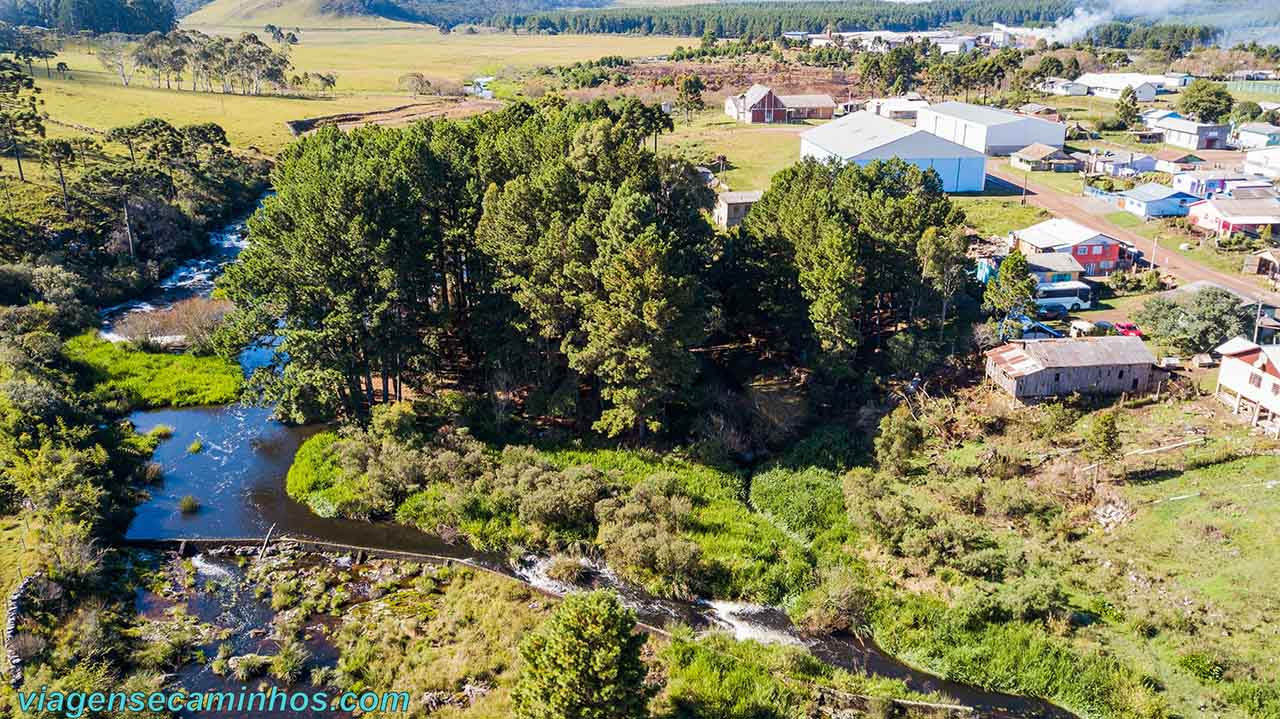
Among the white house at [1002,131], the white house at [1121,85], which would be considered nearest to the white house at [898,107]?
the white house at [1002,131]

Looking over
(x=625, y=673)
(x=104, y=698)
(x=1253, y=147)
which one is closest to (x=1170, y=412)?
(x=625, y=673)

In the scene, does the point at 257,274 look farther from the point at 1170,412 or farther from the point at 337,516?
the point at 1170,412

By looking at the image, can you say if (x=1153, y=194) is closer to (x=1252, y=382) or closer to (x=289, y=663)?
(x=1252, y=382)

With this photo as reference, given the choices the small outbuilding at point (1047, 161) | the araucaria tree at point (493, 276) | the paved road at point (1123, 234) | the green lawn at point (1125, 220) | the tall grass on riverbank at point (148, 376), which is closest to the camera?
the araucaria tree at point (493, 276)

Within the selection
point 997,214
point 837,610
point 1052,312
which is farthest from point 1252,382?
point 997,214

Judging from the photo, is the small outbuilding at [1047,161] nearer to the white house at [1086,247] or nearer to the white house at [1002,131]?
the white house at [1002,131]
